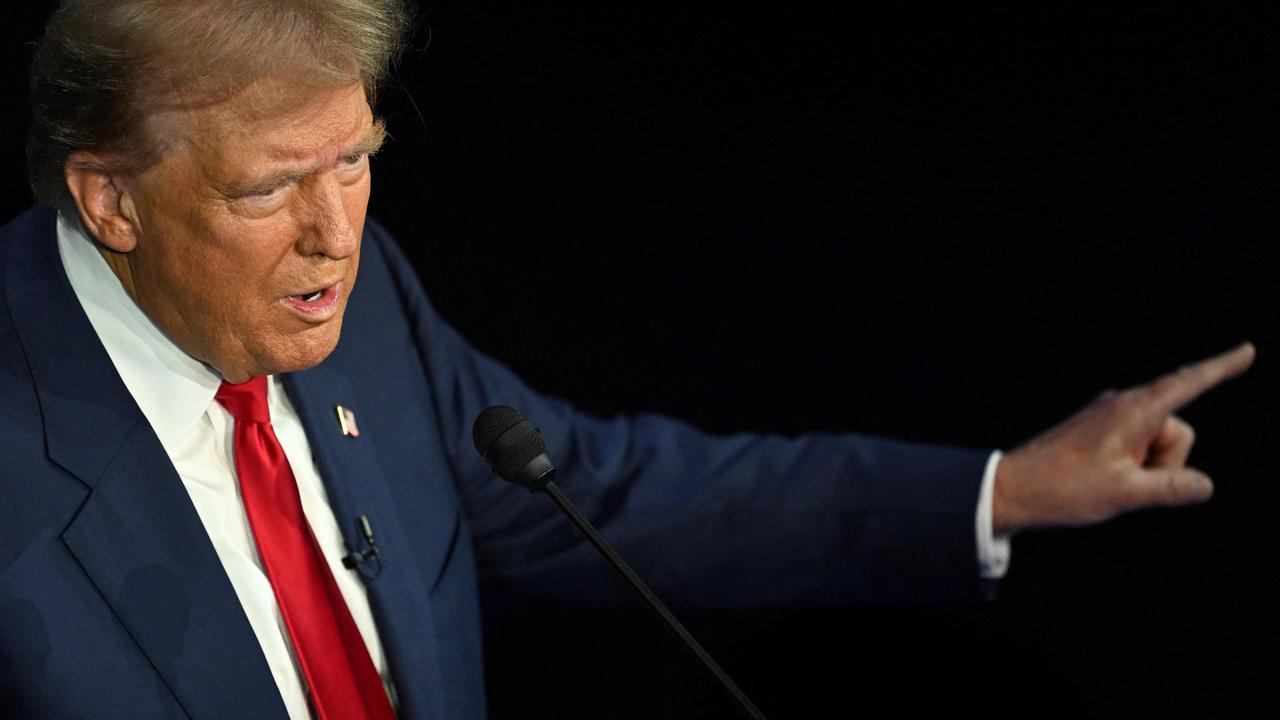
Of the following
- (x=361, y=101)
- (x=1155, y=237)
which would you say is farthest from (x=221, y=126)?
(x=1155, y=237)

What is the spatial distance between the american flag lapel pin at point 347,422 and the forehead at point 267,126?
42 cm

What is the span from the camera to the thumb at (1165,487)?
72.4 inches

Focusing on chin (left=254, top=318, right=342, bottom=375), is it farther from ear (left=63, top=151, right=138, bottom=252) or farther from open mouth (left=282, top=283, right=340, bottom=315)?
ear (left=63, top=151, right=138, bottom=252)

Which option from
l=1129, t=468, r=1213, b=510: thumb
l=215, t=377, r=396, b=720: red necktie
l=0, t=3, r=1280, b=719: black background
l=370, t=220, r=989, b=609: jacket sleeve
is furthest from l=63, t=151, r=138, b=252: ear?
l=1129, t=468, r=1213, b=510: thumb

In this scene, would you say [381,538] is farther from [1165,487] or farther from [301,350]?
[1165,487]

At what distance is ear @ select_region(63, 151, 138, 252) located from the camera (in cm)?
147

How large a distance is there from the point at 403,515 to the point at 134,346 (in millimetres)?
414

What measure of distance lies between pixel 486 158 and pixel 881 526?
32.9 inches

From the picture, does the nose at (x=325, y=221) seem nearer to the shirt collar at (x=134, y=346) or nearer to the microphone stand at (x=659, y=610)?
the shirt collar at (x=134, y=346)

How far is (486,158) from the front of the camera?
2217 millimetres

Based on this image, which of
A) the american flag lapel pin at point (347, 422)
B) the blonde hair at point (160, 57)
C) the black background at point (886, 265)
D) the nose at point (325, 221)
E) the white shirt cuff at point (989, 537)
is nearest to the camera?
the blonde hair at point (160, 57)

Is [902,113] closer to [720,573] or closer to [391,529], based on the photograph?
[720,573]

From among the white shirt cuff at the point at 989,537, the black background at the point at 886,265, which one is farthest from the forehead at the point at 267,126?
the white shirt cuff at the point at 989,537

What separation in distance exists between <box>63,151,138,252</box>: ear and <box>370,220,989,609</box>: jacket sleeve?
510 millimetres
